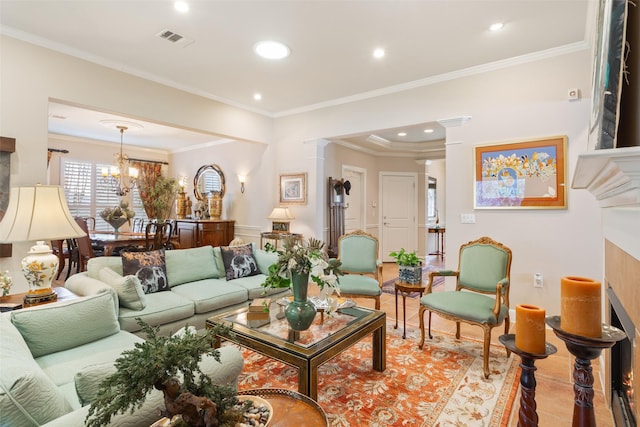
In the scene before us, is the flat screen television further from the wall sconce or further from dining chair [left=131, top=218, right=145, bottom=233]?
dining chair [left=131, top=218, right=145, bottom=233]

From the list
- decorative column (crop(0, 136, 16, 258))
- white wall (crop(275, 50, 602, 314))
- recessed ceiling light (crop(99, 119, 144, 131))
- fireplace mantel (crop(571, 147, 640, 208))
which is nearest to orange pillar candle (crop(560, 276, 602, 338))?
fireplace mantel (crop(571, 147, 640, 208))

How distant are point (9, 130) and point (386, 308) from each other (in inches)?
177

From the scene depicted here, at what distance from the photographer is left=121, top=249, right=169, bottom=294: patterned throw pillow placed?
298cm

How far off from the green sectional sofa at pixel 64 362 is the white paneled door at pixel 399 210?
6.07m

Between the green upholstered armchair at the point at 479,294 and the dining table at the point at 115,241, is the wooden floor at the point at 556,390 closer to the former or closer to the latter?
the green upholstered armchair at the point at 479,294

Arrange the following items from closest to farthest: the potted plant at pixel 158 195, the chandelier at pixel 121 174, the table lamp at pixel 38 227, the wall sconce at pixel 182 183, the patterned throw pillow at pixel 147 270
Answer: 1. the table lamp at pixel 38 227
2. the patterned throw pillow at pixel 147 270
3. the chandelier at pixel 121 174
4. the wall sconce at pixel 182 183
5. the potted plant at pixel 158 195

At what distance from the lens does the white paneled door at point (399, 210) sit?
7.38 m

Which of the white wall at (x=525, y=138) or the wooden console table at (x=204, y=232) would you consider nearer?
the white wall at (x=525, y=138)

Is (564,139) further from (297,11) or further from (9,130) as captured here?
(9,130)

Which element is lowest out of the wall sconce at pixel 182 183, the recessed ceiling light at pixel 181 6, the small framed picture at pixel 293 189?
the small framed picture at pixel 293 189

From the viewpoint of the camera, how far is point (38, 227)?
205 centimetres

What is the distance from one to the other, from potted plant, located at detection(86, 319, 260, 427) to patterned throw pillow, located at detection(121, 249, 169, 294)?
238 cm

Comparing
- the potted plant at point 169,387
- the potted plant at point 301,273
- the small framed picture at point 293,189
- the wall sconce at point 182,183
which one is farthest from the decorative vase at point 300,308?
the wall sconce at point 182,183

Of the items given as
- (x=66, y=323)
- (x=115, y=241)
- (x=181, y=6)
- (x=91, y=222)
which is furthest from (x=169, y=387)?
(x=91, y=222)
